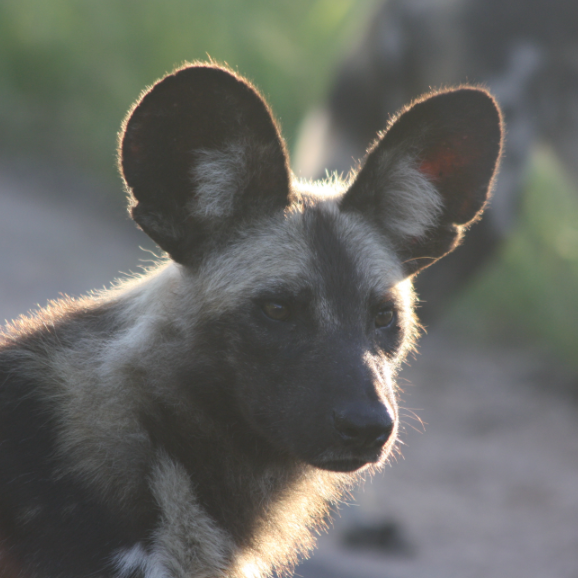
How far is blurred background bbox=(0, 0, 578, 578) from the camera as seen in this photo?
213 inches

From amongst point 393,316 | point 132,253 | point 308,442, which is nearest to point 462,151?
point 393,316

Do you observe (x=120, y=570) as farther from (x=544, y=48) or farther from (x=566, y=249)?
(x=566, y=249)

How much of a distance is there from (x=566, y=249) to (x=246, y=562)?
6542mm

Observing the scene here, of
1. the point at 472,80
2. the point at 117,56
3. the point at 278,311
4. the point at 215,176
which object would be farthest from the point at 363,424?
the point at 117,56

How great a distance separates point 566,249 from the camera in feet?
26.4

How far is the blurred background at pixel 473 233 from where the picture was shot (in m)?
5.41

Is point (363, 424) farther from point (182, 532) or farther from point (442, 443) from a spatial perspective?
point (442, 443)

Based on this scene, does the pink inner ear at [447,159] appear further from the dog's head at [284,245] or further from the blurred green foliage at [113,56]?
the blurred green foliage at [113,56]

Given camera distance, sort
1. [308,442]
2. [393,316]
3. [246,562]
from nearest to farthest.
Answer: [308,442] → [246,562] → [393,316]

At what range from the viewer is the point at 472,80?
17.5 ft

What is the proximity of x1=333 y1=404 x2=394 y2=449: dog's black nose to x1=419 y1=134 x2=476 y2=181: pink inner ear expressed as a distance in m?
0.93

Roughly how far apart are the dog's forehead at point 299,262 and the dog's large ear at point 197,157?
94mm

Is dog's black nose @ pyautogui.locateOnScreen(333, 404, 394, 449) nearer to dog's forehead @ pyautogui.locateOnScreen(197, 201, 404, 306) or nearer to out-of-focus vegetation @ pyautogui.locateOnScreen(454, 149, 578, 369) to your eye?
dog's forehead @ pyautogui.locateOnScreen(197, 201, 404, 306)

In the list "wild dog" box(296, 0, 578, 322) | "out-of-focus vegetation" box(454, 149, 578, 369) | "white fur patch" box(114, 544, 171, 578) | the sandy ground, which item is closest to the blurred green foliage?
the sandy ground
